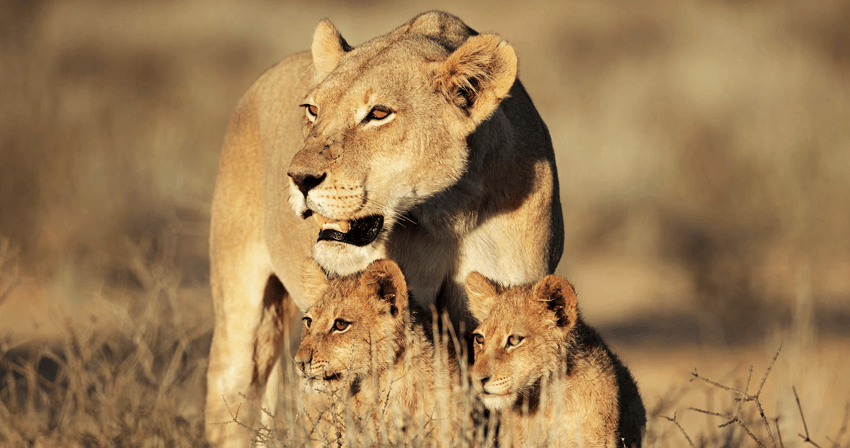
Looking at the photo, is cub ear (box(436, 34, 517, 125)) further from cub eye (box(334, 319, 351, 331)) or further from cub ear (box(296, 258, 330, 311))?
cub eye (box(334, 319, 351, 331))

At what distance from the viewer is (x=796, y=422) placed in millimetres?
5223

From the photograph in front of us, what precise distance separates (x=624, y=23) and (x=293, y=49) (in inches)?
316

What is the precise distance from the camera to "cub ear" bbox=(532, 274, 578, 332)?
3.39m

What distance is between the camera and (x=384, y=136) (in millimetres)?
3672

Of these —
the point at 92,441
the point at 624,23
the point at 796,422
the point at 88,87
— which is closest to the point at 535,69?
the point at 624,23

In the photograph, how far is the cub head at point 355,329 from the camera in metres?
3.27

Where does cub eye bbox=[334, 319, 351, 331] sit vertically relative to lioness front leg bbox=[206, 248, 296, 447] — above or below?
above

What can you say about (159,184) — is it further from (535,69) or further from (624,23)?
(624,23)

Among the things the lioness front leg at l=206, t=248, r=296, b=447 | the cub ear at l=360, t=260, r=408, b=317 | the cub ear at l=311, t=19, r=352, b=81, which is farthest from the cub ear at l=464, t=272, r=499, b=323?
the lioness front leg at l=206, t=248, r=296, b=447

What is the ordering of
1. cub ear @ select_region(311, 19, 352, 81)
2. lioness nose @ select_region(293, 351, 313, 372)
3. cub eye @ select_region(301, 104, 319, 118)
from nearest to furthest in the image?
lioness nose @ select_region(293, 351, 313, 372) → cub eye @ select_region(301, 104, 319, 118) → cub ear @ select_region(311, 19, 352, 81)

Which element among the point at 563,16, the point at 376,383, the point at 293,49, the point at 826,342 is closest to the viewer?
the point at 376,383

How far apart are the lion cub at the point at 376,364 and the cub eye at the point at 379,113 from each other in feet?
1.92

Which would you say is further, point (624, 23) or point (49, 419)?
point (624, 23)

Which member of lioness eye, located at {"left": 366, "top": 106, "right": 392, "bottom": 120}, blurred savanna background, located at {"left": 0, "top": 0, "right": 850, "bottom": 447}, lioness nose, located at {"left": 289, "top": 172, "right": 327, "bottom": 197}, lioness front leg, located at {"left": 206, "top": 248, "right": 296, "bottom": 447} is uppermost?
lioness eye, located at {"left": 366, "top": 106, "right": 392, "bottom": 120}
